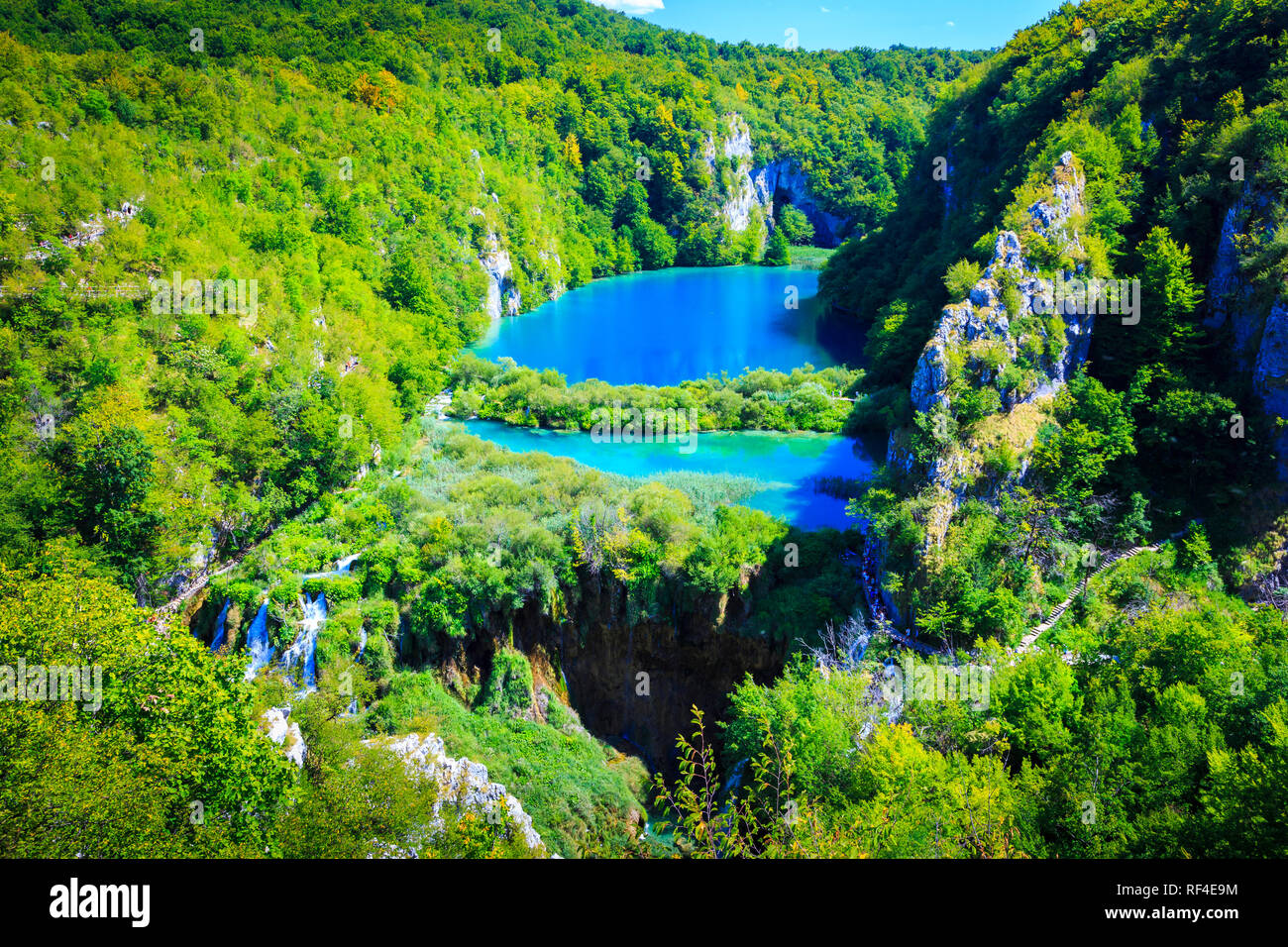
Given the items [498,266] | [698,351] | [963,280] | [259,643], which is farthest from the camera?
[498,266]

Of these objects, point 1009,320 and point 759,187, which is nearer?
point 1009,320

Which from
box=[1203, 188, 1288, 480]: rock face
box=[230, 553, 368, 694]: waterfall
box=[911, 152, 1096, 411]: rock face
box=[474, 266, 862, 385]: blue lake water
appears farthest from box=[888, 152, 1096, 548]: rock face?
box=[474, 266, 862, 385]: blue lake water

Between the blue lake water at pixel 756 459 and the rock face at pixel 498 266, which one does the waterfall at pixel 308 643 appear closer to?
the blue lake water at pixel 756 459

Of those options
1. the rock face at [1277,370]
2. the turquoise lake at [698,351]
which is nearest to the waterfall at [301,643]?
the turquoise lake at [698,351]

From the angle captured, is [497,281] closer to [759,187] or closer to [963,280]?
[963,280]

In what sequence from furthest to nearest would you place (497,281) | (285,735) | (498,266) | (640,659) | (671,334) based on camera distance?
(497,281) → (498,266) → (671,334) → (640,659) → (285,735)

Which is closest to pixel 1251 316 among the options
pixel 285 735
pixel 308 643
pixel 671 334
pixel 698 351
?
pixel 285 735
